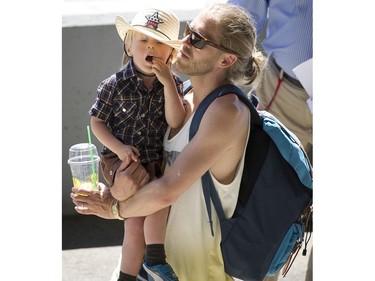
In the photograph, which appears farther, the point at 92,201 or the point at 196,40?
the point at 92,201

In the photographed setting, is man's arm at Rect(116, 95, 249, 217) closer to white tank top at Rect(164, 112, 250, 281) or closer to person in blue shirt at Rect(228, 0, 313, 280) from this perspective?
white tank top at Rect(164, 112, 250, 281)

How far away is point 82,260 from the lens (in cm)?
657

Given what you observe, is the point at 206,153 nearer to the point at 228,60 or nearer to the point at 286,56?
the point at 228,60

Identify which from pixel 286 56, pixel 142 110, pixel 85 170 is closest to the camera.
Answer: pixel 85 170

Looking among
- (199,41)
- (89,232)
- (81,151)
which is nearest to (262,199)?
(199,41)

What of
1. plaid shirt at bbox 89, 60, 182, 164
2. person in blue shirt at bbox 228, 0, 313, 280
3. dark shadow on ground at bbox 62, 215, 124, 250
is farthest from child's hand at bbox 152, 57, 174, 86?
dark shadow on ground at bbox 62, 215, 124, 250

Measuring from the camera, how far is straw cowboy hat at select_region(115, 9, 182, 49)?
145 inches

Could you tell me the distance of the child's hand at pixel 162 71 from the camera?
3.67 meters

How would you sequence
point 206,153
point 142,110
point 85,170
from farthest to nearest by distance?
point 142,110 → point 85,170 → point 206,153

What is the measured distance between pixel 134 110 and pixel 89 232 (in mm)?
3415

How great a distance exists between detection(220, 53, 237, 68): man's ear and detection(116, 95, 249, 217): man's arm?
0.48 feet

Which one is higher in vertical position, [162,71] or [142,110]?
[162,71]

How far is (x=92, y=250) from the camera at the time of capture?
22.1ft
